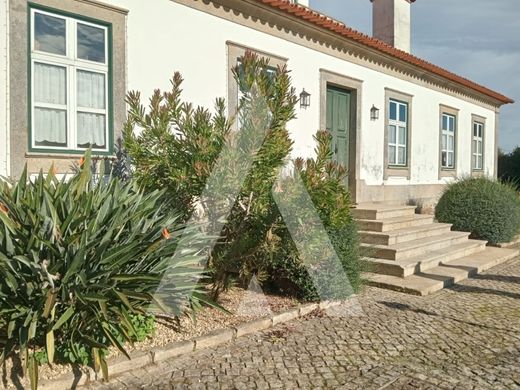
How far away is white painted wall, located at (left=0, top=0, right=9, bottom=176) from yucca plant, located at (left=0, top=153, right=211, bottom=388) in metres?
1.12

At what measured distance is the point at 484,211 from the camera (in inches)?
396

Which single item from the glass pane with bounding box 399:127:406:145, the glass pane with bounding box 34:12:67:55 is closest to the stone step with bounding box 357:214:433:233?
the glass pane with bounding box 399:127:406:145

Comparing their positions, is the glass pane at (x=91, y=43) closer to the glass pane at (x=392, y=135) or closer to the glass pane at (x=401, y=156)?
the glass pane at (x=392, y=135)

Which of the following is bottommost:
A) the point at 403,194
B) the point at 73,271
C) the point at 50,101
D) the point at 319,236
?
the point at 73,271

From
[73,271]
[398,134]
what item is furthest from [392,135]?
[73,271]

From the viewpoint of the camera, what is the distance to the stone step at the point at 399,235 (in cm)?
763

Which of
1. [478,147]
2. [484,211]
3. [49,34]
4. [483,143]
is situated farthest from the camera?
[483,143]

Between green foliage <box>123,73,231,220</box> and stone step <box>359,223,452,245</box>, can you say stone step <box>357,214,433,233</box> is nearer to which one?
stone step <box>359,223,452,245</box>

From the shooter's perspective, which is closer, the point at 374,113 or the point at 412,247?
the point at 412,247

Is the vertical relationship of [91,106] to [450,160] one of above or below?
above

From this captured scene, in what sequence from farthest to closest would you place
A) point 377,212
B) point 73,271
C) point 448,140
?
point 448,140 < point 377,212 < point 73,271

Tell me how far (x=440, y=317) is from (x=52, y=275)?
4003 millimetres

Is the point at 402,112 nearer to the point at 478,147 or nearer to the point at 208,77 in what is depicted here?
the point at 478,147

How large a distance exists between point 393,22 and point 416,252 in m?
9.08
